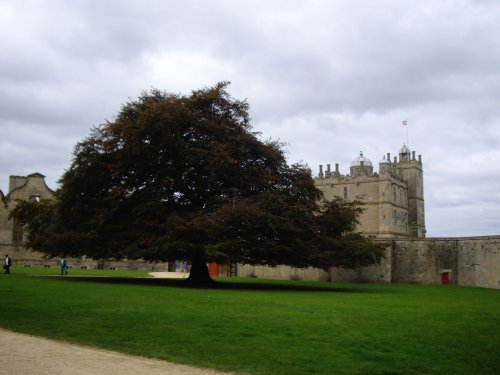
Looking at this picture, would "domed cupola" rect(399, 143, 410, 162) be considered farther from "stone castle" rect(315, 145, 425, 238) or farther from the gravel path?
the gravel path

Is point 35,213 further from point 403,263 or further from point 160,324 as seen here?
point 403,263

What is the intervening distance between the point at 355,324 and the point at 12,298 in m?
9.97

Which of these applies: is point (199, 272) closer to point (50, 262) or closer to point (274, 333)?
point (274, 333)

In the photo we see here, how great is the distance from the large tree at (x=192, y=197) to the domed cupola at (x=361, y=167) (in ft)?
158

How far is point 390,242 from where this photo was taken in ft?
145

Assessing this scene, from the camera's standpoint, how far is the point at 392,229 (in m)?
76.4

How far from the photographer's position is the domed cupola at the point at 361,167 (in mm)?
78938

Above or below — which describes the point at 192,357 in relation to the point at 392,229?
below

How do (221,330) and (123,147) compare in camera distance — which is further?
(123,147)

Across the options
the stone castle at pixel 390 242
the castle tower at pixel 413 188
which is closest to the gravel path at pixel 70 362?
the stone castle at pixel 390 242

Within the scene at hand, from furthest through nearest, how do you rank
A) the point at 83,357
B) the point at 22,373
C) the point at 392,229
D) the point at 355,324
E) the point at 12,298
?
1. the point at 392,229
2. the point at 12,298
3. the point at 355,324
4. the point at 83,357
5. the point at 22,373

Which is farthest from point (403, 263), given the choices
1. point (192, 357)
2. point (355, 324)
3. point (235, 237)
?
point (192, 357)

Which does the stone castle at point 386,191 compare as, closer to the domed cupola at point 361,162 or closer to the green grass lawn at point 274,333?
the domed cupola at point 361,162

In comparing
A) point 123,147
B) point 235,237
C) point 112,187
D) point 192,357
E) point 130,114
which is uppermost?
point 130,114
